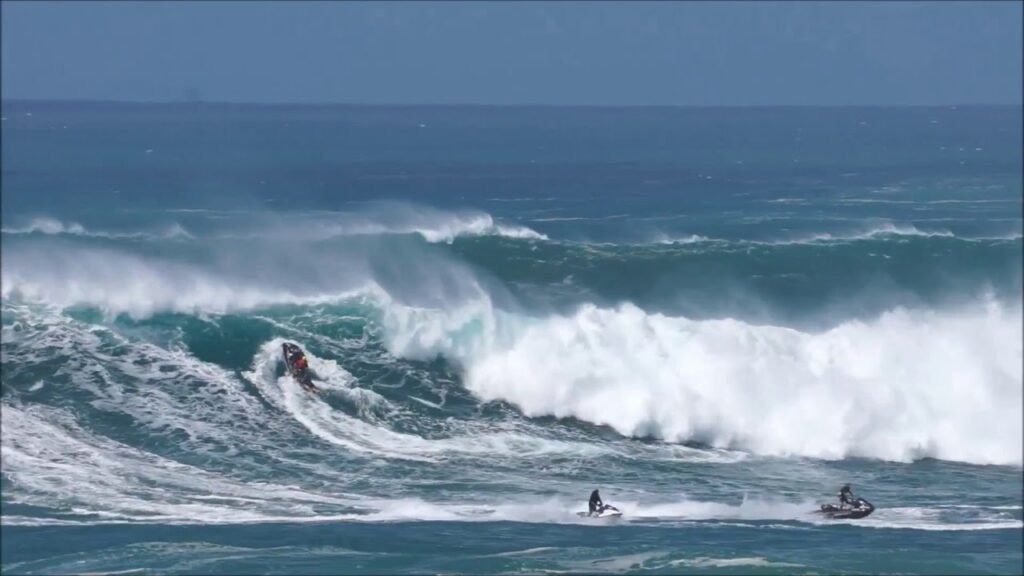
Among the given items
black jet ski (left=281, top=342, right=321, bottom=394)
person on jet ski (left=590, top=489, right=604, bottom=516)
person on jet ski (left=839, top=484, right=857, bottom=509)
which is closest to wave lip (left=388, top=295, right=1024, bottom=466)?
black jet ski (left=281, top=342, right=321, bottom=394)

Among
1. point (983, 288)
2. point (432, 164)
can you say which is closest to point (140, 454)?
point (983, 288)

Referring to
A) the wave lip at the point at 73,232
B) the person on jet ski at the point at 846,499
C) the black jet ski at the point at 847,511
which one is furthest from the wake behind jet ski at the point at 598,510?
the wave lip at the point at 73,232

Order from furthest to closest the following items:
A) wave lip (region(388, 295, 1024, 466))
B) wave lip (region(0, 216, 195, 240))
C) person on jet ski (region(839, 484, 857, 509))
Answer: wave lip (region(0, 216, 195, 240)), wave lip (region(388, 295, 1024, 466)), person on jet ski (region(839, 484, 857, 509))

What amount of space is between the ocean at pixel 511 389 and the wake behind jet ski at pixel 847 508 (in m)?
0.22

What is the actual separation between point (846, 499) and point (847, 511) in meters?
0.37

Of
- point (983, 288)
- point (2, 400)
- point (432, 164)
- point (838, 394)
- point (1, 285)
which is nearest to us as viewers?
point (2, 400)

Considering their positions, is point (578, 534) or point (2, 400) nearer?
point (578, 534)

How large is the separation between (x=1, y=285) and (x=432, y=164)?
45426 mm

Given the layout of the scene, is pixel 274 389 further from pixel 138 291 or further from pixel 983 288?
pixel 983 288

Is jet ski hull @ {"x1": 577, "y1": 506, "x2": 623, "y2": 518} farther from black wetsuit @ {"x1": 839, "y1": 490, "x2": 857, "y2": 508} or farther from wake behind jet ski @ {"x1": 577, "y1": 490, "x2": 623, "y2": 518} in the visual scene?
black wetsuit @ {"x1": 839, "y1": 490, "x2": 857, "y2": 508}

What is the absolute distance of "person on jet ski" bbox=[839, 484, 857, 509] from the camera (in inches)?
909

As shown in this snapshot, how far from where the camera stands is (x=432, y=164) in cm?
7675

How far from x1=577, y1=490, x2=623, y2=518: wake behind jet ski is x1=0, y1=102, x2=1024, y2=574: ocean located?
22 centimetres

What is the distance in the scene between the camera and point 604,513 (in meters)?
22.6
